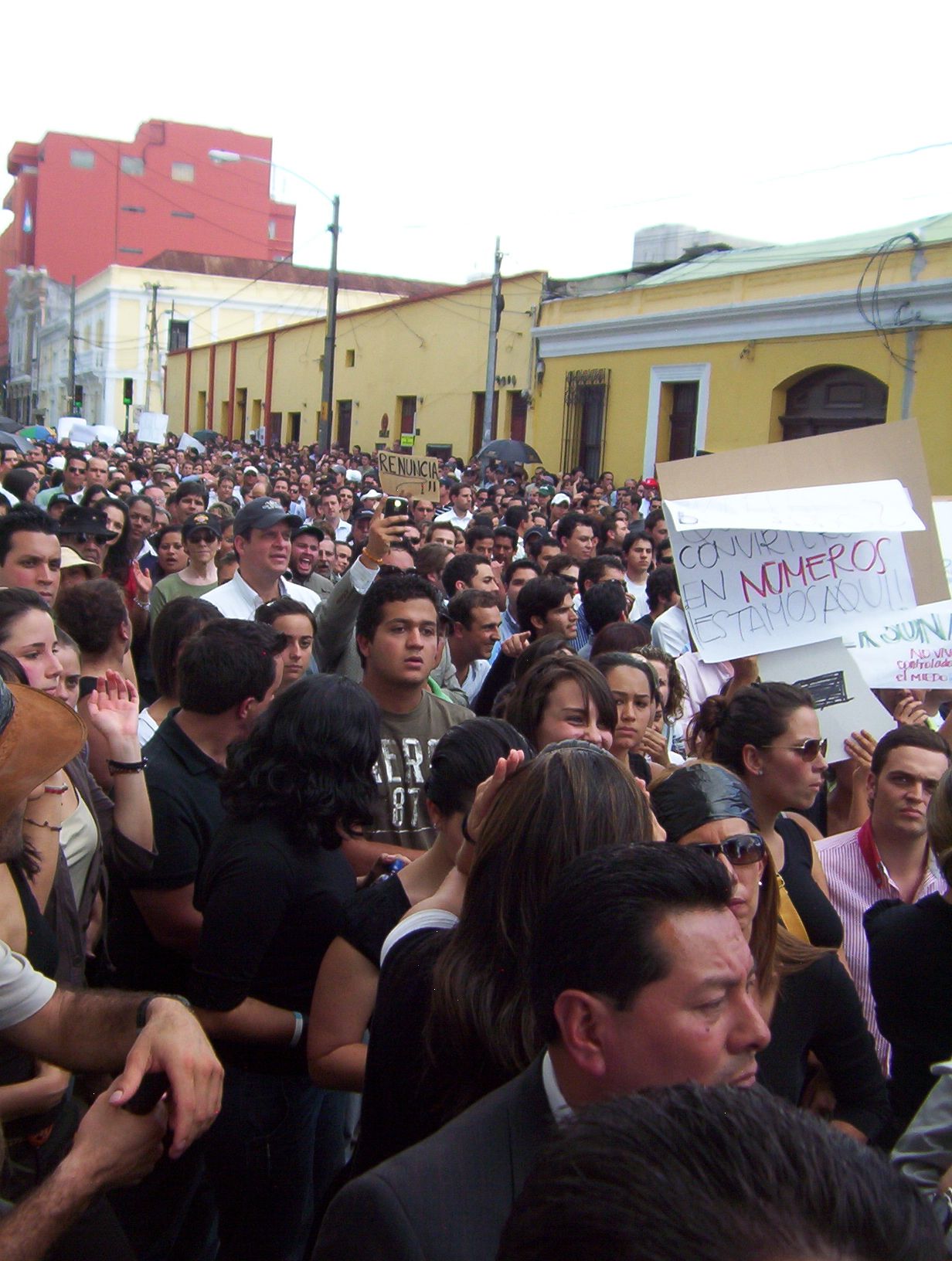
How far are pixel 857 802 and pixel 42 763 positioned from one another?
294 centimetres

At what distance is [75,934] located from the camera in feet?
8.25

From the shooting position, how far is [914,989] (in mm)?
2395

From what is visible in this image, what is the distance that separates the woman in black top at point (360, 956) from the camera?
7.17ft

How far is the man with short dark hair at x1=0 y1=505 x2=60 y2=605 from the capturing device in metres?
4.93

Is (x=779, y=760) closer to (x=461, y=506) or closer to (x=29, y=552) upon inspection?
(x=29, y=552)

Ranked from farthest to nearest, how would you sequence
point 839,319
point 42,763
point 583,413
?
point 583,413
point 839,319
point 42,763

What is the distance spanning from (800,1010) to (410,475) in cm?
737

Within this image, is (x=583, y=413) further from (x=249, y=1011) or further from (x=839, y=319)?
(x=249, y=1011)

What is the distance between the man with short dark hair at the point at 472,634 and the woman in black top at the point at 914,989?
295cm

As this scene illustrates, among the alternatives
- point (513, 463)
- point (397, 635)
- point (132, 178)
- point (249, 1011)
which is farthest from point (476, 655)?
point (132, 178)

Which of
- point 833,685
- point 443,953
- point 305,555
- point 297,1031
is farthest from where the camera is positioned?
point 305,555

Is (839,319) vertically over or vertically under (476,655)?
over

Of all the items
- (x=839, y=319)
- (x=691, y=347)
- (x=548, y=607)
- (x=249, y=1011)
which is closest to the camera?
(x=249, y=1011)

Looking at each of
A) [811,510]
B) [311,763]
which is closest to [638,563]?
[811,510]
